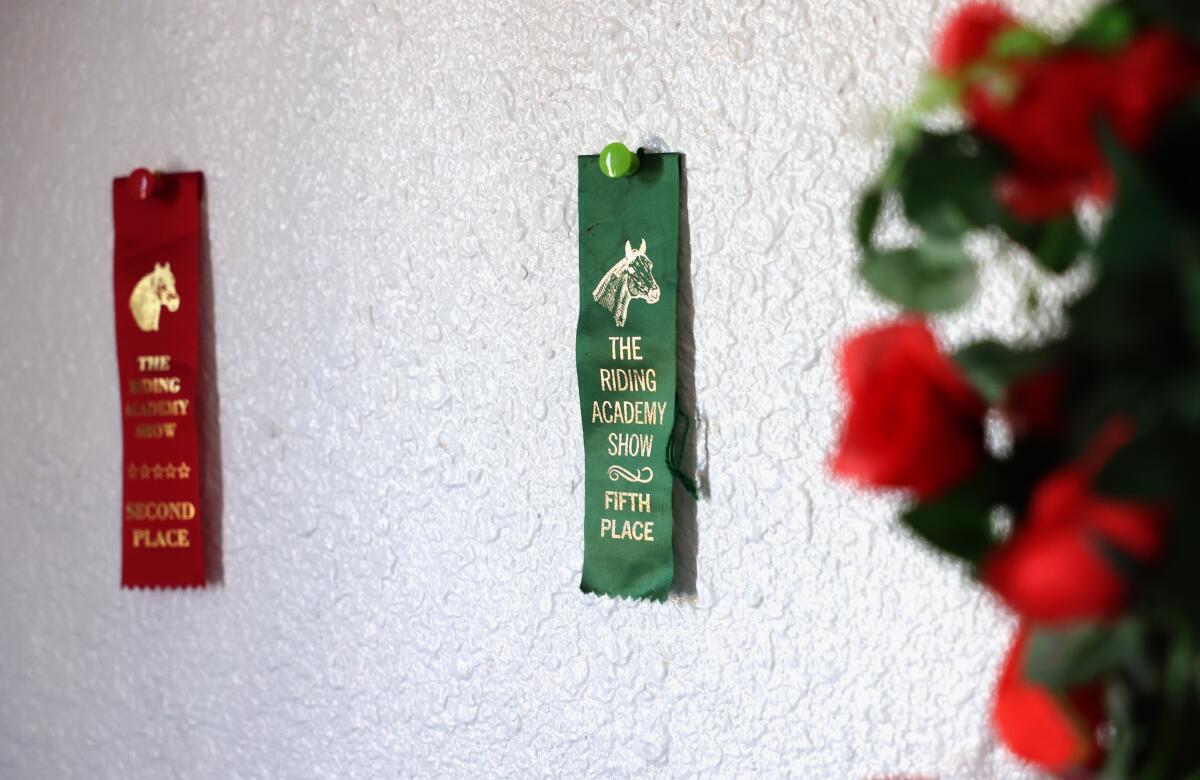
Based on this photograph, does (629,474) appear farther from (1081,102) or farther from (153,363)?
(1081,102)

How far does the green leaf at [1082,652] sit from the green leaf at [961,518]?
4 cm

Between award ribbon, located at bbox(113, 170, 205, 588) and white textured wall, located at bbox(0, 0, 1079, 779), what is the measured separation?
0.04 metres

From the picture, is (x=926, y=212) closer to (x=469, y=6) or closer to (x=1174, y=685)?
(x=1174, y=685)

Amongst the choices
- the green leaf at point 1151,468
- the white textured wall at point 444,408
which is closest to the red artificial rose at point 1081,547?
the green leaf at point 1151,468

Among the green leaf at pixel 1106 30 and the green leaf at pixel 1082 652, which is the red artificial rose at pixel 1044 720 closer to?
the green leaf at pixel 1082 652

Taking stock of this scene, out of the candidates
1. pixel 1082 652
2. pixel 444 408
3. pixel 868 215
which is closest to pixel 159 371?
pixel 444 408

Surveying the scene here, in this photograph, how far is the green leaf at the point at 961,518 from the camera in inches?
18.6

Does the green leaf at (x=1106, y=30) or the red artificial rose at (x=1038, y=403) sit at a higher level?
the green leaf at (x=1106, y=30)

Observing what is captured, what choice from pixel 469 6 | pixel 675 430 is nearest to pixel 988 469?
pixel 675 430

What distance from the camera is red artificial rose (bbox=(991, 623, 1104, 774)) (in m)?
0.47

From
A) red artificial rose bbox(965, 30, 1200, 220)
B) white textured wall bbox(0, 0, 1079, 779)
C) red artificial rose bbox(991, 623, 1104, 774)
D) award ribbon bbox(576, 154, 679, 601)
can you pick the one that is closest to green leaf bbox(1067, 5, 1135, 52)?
red artificial rose bbox(965, 30, 1200, 220)

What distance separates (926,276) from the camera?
51cm

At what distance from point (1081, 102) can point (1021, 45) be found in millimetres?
33

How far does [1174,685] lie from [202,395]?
1461 millimetres
